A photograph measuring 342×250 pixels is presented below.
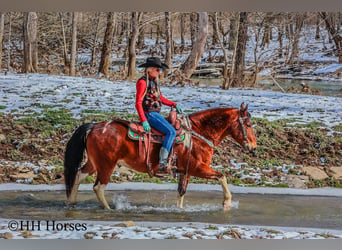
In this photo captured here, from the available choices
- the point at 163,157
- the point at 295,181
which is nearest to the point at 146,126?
the point at 163,157

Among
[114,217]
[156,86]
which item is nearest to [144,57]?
[156,86]

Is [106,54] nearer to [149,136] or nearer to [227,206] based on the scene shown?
[149,136]

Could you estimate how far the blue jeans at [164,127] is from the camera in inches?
214

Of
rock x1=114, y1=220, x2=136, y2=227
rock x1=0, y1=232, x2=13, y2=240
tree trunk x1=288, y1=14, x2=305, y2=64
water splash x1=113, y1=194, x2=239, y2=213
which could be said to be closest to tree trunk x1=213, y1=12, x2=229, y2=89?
tree trunk x1=288, y1=14, x2=305, y2=64

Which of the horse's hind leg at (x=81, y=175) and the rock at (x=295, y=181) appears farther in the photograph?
the rock at (x=295, y=181)

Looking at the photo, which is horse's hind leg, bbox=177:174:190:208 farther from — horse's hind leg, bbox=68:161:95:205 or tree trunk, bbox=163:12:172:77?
tree trunk, bbox=163:12:172:77

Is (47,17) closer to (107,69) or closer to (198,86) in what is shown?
(107,69)

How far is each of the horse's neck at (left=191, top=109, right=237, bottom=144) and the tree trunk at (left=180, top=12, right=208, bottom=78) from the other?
1.05m

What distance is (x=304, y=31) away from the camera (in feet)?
20.9

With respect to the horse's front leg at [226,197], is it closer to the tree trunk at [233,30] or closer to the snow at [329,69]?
the tree trunk at [233,30]

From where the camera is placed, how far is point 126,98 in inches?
249

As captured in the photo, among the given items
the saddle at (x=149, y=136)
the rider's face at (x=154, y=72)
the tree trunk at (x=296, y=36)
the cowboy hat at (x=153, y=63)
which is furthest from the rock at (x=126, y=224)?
the tree trunk at (x=296, y=36)

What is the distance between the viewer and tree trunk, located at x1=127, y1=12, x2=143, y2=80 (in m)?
6.30

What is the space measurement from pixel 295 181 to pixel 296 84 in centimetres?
131
